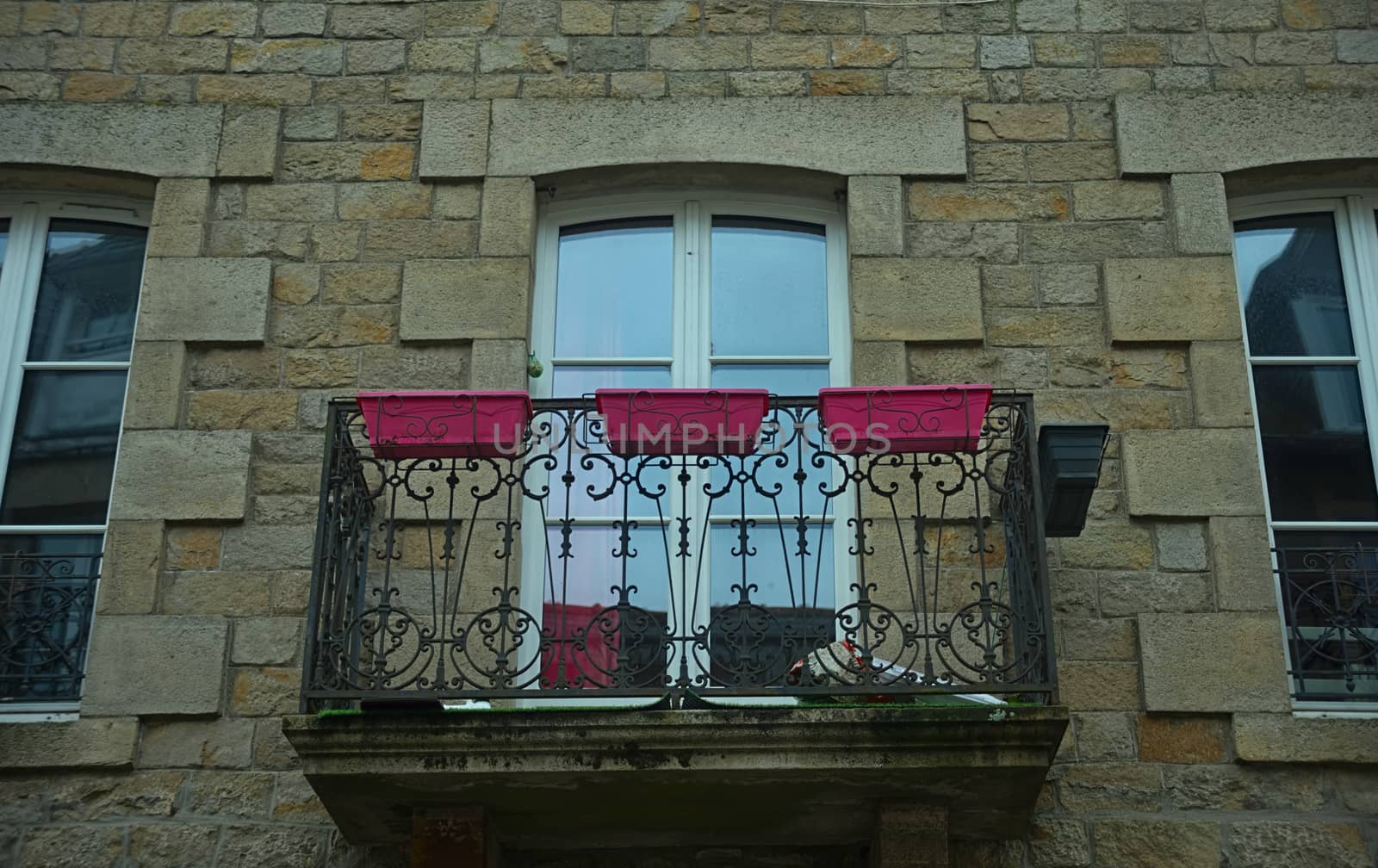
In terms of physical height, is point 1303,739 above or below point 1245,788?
above

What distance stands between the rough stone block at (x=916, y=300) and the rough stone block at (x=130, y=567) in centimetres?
286

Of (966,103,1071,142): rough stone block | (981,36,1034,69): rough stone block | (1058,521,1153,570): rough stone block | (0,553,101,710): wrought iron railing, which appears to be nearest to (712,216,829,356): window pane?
(966,103,1071,142): rough stone block

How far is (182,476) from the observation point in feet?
22.8

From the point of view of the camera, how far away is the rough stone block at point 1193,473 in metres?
6.79

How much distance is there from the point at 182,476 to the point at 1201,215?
166 inches

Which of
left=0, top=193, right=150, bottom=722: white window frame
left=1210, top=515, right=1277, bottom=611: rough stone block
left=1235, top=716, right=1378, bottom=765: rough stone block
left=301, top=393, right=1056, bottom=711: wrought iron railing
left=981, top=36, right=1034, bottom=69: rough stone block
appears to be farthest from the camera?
left=981, top=36, right=1034, bottom=69: rough stone block

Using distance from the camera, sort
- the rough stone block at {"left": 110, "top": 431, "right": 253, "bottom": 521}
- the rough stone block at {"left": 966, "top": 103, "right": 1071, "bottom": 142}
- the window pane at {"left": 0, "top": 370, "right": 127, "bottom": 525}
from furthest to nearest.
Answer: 1. the rough stone block at {"left": 966, "top": 103, "right": 1071, "bottom": 142}
2. the window pane at {"left": 0, "top": 370, "right": 127, "bottom": 525}
3. the rough stone block at {"left": 110, "top": 431, "right": 253, "bottom": 521}

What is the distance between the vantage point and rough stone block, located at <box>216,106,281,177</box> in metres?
7.54

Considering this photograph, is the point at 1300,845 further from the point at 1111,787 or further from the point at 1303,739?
the point at 1111,787

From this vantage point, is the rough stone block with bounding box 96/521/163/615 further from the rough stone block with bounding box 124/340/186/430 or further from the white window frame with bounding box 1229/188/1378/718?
A: the white window frame with bounding box 1229/188/1378/718

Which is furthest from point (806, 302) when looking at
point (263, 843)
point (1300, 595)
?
point (263, 843)

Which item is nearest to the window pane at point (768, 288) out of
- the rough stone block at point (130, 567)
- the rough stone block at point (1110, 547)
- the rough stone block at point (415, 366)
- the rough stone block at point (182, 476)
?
the rough stone block at point (415, 366)

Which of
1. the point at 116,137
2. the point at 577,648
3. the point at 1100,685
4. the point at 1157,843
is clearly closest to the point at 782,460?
the point at 577,648

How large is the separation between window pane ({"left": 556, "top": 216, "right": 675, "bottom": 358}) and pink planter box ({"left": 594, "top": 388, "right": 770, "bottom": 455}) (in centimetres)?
122
